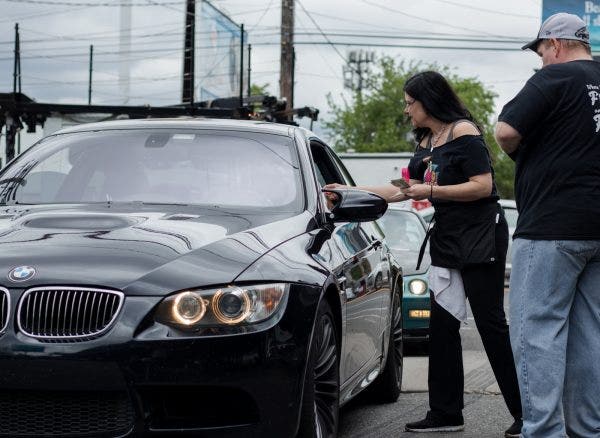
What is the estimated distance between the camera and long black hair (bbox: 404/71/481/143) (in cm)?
589

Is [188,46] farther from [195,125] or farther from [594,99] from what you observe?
[594,99]

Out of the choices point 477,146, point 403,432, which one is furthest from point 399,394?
point 477,146

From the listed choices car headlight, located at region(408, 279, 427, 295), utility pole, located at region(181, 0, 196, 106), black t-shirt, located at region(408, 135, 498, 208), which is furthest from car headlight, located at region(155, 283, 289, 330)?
utility pole, located at region(181, 0, 196, 106)

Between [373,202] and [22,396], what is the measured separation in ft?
6.67

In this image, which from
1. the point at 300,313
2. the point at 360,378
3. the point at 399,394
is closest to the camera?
the point at 300,313

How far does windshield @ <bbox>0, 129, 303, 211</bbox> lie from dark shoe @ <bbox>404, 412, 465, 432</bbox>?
151 cm

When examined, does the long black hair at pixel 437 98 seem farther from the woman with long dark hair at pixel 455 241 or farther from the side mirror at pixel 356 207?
the side mirror at pixel 356 207

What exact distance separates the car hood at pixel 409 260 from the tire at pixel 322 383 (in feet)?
19.2

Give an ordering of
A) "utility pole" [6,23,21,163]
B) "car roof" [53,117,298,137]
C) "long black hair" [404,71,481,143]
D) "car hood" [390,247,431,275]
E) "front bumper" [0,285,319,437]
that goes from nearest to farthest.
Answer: "front bumper" [0,285,319,437] → "car roof" [53,117,298,137] → "long black hair" [404,71,481,143] → "car hood" [390,247,431,275] → "utility pole" [6,23,21,163]

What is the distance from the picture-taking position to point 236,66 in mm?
50750

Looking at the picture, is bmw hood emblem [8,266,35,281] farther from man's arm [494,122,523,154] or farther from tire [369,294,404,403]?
tire [369,294,404,403]

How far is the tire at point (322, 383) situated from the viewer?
414 centimetres

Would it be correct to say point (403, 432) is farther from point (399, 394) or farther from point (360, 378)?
point (399, 394)

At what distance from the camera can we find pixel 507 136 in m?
4.49
